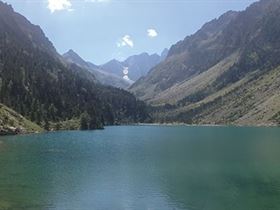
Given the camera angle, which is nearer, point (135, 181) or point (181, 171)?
point (135, 181)

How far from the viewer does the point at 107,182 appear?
295 feet

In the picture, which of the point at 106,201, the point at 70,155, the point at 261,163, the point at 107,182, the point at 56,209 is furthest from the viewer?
the point at 70,155

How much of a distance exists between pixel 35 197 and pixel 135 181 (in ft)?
77.7

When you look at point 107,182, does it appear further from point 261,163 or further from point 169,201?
point 261,163

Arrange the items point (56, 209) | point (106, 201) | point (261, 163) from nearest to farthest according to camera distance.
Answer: point (56, 209)
point (106, 201)
point (261, 163)

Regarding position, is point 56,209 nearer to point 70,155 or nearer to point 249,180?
point 249,180

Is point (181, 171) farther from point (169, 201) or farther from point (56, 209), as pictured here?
point (56, 209)

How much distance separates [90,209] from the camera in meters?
67.2

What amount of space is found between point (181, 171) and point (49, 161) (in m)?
36.3

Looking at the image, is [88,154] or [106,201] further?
[88,154]

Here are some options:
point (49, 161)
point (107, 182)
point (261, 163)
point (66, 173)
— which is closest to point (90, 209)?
point (107, 182)

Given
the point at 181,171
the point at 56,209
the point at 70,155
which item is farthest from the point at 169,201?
the point at 70,155

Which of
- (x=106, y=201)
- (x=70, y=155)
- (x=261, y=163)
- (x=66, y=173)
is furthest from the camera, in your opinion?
(x=70, y=155)

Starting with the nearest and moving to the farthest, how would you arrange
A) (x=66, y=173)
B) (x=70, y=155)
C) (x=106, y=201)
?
(x=106, y=201), (x=66, y=173), (x=70, y=155)
